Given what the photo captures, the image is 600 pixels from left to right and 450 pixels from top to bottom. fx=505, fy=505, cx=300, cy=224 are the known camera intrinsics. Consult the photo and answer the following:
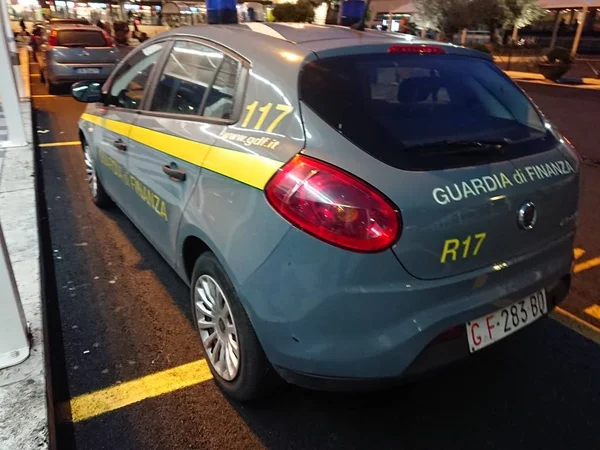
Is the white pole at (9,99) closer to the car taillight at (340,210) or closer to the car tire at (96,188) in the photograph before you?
the car tire at (96,188)

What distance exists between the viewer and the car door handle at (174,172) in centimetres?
246

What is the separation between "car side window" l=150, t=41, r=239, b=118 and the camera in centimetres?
240

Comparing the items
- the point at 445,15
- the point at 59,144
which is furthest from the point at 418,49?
the point at 445,15

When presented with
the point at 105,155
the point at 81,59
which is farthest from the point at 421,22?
the point at 105,155

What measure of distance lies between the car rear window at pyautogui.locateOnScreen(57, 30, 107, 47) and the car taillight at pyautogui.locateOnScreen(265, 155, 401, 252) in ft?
37.8

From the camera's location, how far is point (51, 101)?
436 inches

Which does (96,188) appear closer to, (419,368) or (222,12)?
(222,12)

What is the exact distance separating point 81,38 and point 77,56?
0.56 metres

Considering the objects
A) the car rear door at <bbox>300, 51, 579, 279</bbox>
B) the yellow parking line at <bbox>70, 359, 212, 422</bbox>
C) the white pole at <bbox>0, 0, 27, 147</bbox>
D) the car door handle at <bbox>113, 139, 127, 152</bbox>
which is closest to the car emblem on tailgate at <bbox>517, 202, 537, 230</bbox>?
the car rear door at <bbox>300, 51, 579, 279</bbox>

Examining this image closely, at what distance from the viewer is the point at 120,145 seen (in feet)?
11.2

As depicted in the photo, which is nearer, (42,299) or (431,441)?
(431,441)

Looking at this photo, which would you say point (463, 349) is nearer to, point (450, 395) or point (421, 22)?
point (450, 395)

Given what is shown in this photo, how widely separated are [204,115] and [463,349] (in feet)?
5.25

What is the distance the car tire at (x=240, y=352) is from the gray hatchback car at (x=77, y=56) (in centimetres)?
1055
